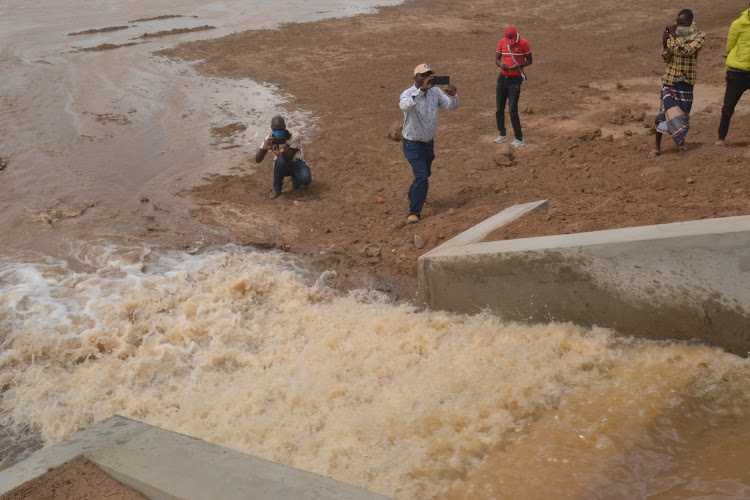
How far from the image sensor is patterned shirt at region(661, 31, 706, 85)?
6953 millimetres

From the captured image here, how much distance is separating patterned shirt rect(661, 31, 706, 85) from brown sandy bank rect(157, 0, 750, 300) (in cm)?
82

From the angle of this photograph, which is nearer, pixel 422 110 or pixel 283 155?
pixel 422 110

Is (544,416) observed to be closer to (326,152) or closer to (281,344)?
(281,344)

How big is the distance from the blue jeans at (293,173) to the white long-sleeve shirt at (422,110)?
6.56 ft

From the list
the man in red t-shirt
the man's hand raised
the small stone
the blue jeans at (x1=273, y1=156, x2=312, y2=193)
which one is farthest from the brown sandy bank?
the man's hand raised

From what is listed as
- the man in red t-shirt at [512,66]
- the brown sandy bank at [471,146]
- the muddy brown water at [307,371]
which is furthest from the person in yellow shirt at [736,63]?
the muddy brown water at [307,371]

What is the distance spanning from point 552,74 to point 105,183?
28.0 feet

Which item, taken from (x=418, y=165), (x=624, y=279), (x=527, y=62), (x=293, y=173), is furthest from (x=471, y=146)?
(x=624, y=279)

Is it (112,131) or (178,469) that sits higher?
(112,131)

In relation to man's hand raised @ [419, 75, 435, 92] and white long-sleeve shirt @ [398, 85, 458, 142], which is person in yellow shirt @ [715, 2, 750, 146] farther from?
man's hand raised @ [419, 75, 435, 92]

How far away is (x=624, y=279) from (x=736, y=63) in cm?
387

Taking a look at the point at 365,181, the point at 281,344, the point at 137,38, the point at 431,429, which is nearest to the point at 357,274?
the point at 281,344

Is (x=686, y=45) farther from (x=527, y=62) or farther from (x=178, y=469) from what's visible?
(x=178, y=469)

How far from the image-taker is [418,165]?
690 centimetres
